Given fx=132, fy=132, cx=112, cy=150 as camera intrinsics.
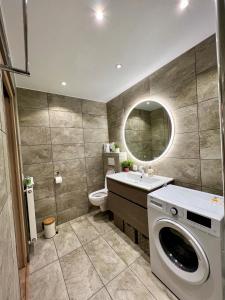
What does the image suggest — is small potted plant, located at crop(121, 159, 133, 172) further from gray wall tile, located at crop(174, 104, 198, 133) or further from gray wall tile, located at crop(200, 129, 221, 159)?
gray wall tile, located at crop(200, 129, 221, 159)

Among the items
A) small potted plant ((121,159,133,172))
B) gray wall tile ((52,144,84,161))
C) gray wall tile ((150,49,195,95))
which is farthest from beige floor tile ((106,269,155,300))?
gray wall tile ((150,49,195,95))

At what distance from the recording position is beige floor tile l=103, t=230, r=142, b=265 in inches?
62.7

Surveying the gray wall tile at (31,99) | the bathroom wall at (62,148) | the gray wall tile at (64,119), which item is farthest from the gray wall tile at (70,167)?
the gray wall tile at (31,99)

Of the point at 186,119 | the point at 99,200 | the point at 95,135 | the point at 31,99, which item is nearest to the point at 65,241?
the point at 99,200

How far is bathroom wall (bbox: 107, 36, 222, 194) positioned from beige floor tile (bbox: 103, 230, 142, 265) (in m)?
1.04

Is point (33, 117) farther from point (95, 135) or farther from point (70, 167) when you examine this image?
point (95, 135)

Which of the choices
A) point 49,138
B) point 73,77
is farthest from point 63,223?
point 73,77

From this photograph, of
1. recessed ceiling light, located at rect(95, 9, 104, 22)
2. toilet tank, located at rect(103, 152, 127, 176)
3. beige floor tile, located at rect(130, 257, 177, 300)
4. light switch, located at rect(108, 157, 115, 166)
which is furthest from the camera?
light switch, located at rect(108, 157, 115, 166)

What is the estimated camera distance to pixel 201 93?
1436 mm

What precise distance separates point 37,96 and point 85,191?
6.19 ft

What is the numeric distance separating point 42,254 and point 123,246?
1.06m

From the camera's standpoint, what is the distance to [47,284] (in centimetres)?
133

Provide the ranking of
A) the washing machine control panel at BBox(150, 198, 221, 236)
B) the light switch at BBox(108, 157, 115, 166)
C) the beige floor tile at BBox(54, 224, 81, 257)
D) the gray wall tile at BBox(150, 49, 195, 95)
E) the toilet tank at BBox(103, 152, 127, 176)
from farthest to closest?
the light switch at BBox(108, 157, 115, 166), the toilet tank at BBox(103, 152, 127, 176), the beige floor tile at BBox(54, 224, 81, 257), the gray wall tile at BBox(150, 49, 195, 95), the washing machine control panel at BBox(150, 198, 221, 236)

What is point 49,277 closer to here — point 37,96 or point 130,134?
point 130,134
